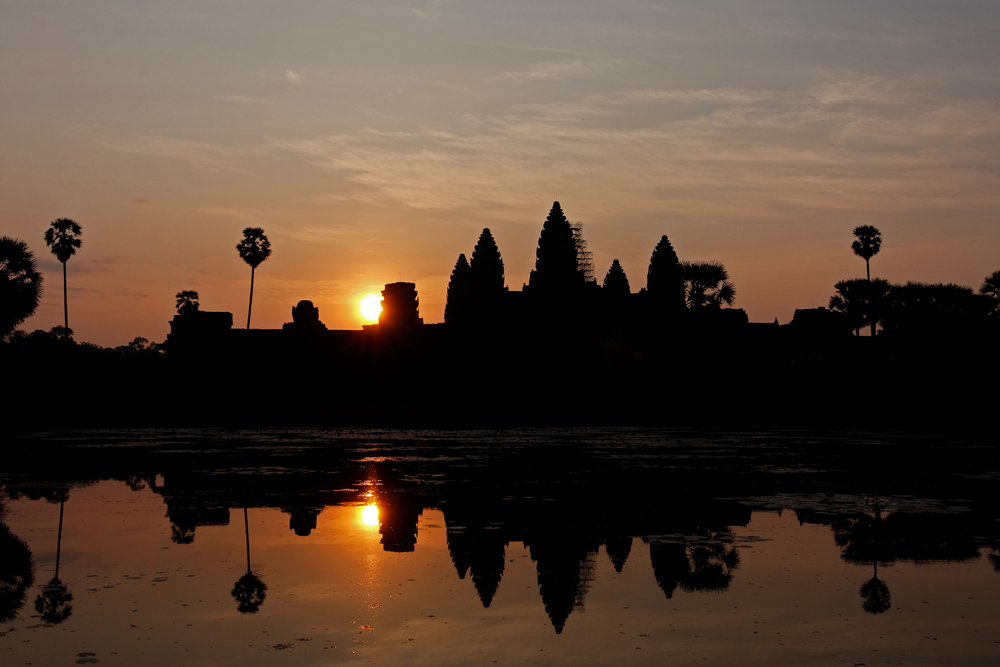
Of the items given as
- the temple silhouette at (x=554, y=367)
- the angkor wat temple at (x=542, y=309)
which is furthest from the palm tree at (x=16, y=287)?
the angkor wat temple at (x=542, y=309)

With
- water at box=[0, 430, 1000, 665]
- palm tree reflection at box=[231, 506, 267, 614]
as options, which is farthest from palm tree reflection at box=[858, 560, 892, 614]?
palm tree reflection at box=[231, 506, 267, 614]

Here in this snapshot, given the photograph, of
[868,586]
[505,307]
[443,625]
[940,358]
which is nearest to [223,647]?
[443,625]

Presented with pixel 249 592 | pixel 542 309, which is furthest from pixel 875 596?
pixel 542 309

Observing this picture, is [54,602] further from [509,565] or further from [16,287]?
[16,287]

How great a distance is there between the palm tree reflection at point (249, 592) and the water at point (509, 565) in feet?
0.13

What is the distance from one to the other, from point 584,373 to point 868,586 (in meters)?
60.0

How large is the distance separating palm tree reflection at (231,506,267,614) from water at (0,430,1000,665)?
0.04m

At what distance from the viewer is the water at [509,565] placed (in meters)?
8.14

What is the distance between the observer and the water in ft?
26.7

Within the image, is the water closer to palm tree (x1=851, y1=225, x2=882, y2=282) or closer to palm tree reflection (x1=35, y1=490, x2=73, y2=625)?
palm tree reflection (x1=35, y1=490, x2=73, y2=625)

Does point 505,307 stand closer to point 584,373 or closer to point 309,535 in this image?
point 584,373

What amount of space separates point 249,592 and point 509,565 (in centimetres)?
291

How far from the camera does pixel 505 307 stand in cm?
9744

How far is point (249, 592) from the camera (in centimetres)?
1007
